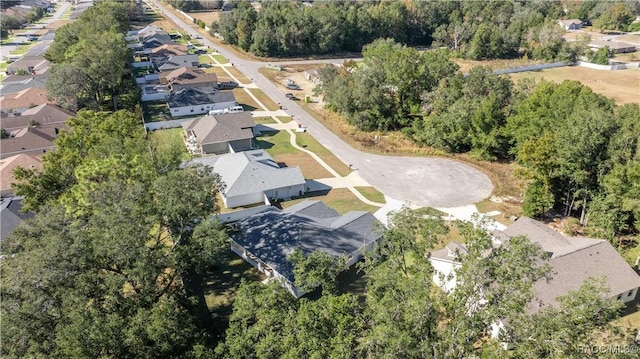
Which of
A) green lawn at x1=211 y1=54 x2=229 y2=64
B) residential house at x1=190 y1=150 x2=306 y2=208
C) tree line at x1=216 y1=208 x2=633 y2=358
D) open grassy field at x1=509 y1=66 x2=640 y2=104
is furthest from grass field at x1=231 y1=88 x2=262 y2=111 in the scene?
tree line at x1=216 y1=208 x2=633 y2=358

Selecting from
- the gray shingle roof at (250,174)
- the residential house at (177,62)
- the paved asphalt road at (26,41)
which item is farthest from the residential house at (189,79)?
the paved asphalt road at (26,41)

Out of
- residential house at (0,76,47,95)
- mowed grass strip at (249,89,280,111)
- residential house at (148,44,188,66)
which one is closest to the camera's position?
residential house at (0,76,47,95)

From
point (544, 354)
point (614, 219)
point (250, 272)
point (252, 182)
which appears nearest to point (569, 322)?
point (544, 354)

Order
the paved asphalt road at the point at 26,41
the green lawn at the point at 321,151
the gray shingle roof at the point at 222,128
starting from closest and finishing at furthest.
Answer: the green lawn at the point at 321,151 < the gray shingle roof at the point at 222,128 < the paved asphalt road at the point at 26,41

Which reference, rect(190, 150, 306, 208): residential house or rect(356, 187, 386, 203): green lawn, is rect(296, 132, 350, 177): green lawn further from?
rect(190, 150, 306, 208): residential house

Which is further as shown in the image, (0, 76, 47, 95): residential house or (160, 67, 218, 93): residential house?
(160, 67, 218, 93): residential house

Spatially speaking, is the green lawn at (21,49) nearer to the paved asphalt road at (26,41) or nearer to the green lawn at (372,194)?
the paved asphalt road at (26,41)

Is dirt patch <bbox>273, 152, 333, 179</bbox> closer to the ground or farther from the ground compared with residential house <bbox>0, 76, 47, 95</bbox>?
closer to the ground
